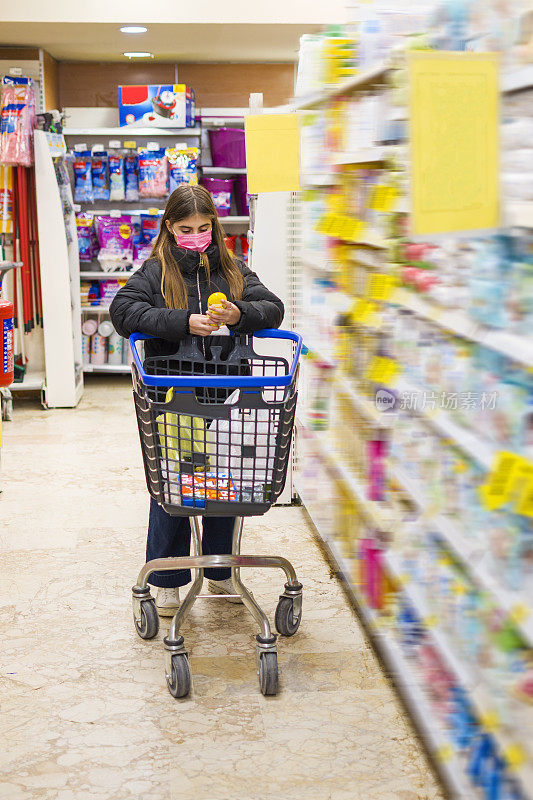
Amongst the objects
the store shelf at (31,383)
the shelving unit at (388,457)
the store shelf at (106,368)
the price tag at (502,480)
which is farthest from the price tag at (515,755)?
the store shelf at (106,368)

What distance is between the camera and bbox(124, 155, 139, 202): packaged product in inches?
293

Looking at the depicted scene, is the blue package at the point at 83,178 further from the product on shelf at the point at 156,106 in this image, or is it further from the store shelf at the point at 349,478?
the store shelf at the point at 349,478

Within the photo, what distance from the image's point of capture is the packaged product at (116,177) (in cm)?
738

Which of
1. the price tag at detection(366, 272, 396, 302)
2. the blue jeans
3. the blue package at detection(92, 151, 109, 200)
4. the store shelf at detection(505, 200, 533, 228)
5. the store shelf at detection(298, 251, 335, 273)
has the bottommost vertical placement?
the blue jeans

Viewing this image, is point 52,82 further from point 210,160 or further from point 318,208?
point 318,208

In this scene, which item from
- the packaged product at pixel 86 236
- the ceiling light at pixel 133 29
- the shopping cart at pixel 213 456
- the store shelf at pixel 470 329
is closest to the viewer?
the store shelf at pixel 470 329

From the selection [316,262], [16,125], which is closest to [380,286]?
[316,262]

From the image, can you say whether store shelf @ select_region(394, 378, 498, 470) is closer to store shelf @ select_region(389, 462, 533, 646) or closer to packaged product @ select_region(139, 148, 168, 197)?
store shelf @ select_region(389, 462, 533, 646)

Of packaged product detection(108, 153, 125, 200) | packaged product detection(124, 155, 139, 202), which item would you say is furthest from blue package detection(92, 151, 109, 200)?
packaged product detection(124, 155, 139, 202)

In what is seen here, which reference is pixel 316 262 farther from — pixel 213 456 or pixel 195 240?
pixel 213 456

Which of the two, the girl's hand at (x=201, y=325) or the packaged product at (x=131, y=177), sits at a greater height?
the packaged product at (x=131, y=177)

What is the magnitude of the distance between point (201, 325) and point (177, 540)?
0.81 meters

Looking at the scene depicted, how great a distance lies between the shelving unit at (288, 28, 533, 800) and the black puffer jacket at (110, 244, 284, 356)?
0.32 m

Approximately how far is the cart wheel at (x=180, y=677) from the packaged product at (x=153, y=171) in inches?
209
